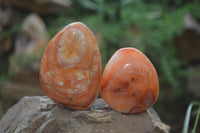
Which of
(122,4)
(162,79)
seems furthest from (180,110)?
(122,4)

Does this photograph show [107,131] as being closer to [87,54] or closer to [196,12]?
[87,54]

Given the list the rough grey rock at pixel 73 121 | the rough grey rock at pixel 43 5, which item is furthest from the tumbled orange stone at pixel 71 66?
the rough grey rock at pixel 43 5

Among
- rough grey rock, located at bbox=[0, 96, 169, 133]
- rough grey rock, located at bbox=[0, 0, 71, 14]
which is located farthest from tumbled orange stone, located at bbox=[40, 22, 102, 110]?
rough grey rock, located at bbox=[0, 0, 71, 14]

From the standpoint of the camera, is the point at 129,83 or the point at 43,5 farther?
the point at 43,5

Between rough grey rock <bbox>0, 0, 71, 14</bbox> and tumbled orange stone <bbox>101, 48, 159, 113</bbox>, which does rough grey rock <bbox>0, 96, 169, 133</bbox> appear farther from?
rough grey rock <bbox>0, 0, 71, 14</bbox>

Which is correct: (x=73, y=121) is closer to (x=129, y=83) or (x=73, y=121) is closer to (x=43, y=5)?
(x=129, y=83)

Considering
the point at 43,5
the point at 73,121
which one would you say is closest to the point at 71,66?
the point at 73,121
